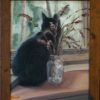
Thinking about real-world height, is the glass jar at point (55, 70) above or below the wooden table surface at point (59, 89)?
above

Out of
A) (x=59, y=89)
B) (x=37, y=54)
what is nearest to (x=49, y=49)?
(x=37, y=54)

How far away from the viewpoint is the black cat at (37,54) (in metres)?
1.84

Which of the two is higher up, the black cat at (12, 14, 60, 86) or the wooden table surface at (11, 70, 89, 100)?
the black cat at (12, 14, 60, 86)

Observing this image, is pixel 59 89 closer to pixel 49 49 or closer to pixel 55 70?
pixel 55 70

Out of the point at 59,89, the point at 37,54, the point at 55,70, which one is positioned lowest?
the point at 59,89

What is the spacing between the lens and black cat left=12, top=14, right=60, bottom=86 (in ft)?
6.05

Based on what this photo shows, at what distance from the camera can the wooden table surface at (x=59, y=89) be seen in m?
1.82

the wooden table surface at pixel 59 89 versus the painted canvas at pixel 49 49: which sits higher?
the painted canvas at pixel 49 49

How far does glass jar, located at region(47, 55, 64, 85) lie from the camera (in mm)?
1894

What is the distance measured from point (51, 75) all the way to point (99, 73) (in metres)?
0.33

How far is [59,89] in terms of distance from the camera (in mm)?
1889

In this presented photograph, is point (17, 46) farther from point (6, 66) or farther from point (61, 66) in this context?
point (61, 66)

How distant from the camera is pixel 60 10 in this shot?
1879mm

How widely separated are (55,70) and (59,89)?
135 millimetres
